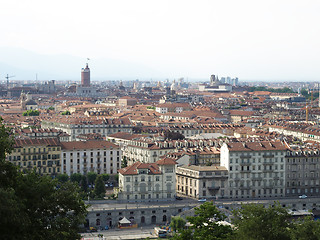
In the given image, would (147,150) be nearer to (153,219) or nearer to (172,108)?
(153,219)

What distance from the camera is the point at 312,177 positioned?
70625 mm

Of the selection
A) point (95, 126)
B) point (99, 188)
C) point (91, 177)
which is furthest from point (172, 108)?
point (99, 188)

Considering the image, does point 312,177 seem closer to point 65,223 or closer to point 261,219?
point 261,219

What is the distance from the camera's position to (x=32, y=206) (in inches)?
1075

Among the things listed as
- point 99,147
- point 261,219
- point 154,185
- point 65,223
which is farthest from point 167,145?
point 65,223

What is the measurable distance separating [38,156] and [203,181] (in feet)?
59.6

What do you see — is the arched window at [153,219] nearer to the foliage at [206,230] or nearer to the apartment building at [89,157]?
the apartment building at [89,157]

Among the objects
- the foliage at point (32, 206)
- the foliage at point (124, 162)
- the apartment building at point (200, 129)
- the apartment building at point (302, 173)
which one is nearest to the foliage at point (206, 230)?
the foliage at point (32, 206)

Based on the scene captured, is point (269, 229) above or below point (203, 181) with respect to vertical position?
above

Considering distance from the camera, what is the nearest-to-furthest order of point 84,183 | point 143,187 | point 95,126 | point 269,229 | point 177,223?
point 269,229
point 177,223
point 143,187
point 84,183
point 95,126

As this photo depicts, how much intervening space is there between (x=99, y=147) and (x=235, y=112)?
85.0 m

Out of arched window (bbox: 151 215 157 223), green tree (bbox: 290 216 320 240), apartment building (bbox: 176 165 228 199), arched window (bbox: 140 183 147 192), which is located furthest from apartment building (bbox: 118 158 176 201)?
green tree (bbox: 290 216 320 240)

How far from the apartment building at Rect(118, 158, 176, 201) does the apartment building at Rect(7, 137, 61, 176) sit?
11.4 m

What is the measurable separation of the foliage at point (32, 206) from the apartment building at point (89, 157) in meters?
45.1
